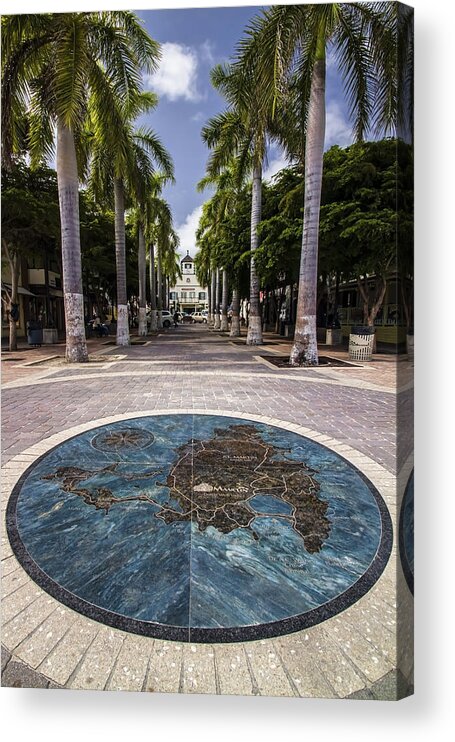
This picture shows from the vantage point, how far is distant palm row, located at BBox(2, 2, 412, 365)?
2241 millimetres

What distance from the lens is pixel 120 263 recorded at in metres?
13.6

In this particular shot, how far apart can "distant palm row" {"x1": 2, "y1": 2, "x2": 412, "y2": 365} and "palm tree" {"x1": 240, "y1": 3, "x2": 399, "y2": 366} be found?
1 cm

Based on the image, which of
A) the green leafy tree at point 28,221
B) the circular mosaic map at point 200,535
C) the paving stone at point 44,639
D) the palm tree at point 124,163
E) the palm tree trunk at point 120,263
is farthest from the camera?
the palm tree trunk at point 120,263

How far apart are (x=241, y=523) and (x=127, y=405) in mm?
2911

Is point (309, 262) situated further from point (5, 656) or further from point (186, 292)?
point (5, 656)

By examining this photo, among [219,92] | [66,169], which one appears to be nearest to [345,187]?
[66,169]

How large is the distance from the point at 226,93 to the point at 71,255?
6334mm

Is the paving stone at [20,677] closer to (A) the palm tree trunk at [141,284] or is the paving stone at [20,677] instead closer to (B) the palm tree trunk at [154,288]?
(B) the palm tree trunk at [154,288]

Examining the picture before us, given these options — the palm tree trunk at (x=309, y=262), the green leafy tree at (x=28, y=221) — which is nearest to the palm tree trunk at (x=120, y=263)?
the green leafy tree at (x=28, y=221)

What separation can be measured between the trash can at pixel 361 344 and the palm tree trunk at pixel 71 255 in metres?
5.85

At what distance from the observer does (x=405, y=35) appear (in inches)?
69.6

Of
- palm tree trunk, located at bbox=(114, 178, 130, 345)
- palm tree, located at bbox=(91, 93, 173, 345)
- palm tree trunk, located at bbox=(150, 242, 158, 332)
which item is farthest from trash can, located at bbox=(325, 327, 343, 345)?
palm tree trunk, located at bbox=(150, 242, 158, 332)

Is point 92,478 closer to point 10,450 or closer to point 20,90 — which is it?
point 10,450

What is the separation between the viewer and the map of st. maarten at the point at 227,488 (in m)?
A: 2.28
